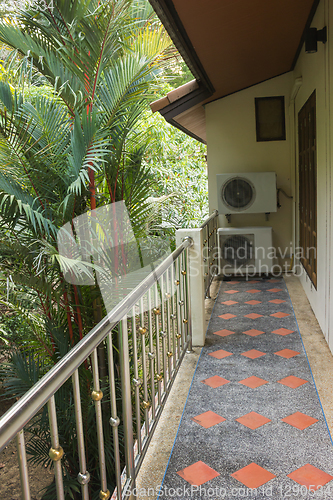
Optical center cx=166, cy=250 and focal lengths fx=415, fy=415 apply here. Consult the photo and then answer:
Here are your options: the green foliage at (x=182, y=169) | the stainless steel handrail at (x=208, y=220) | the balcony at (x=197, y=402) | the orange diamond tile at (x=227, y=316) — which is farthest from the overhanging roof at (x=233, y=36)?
the green foliage at (x=182, y=169)

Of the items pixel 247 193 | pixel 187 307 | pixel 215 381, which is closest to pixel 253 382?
pixel 215 381

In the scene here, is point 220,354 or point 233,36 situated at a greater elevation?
point 233,36

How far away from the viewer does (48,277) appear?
2.78 meters

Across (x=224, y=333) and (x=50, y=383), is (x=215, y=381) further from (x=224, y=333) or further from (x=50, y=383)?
(x=50, y=383)

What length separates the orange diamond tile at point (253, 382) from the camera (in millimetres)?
2769

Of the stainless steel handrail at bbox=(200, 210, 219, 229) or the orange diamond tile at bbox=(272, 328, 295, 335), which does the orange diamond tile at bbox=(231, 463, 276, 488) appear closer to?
the orange diamond tile at bbox=(272, 328, 295, 335)

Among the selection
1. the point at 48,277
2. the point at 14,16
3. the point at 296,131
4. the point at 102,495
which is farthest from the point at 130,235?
the point at 296,131

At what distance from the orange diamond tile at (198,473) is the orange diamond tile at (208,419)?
13.2 inches

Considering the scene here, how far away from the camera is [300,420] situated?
2328 mm

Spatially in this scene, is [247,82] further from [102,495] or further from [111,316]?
[102,495]

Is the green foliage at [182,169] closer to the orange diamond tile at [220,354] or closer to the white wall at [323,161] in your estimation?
the white wall at [323,161]

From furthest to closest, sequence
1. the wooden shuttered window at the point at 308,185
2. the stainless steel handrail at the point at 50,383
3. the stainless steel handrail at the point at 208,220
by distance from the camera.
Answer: the stainless steel handrail at the point at 208,220 → the wooden shuttered window at the point at 308,185 → the stainless steel handrail at the point at 50,383

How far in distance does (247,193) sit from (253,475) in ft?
14.0

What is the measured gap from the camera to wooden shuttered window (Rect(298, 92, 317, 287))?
4074 mm
